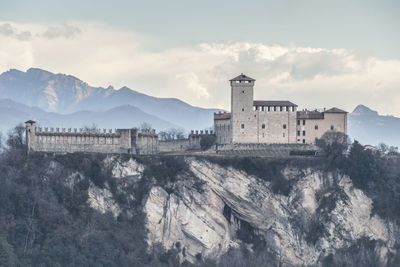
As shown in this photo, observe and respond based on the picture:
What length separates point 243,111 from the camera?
110 metres

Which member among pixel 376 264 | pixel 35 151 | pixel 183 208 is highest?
pixel 35 151

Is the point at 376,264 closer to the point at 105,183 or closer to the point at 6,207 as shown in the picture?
the point at 105,183

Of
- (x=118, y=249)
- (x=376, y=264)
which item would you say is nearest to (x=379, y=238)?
(x=376, y=264)

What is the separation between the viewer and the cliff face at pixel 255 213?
101m

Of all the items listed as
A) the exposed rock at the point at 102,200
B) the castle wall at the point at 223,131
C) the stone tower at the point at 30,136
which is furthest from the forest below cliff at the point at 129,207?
the castle wall at the point at 223,131

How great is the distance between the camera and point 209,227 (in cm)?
10156

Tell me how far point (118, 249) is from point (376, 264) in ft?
105

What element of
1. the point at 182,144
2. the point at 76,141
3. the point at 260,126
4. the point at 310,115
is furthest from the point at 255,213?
the point at 76,141

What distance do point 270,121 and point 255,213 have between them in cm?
1405

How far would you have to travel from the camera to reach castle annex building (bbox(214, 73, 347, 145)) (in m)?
109

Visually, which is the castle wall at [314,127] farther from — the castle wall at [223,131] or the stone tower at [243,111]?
the castle wall at [223,131]

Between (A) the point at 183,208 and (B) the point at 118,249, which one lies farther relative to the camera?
(A) the point at 183,208

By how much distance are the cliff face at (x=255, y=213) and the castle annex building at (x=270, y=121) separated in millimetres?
6989

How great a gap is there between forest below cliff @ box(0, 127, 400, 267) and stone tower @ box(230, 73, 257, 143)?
6038 millimetres
